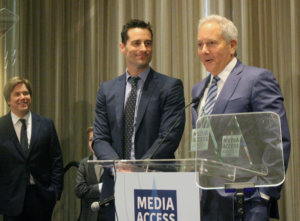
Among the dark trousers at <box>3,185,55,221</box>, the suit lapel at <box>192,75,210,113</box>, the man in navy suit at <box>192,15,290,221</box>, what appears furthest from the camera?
the dark trousers at <box>3,185,55,221</box>

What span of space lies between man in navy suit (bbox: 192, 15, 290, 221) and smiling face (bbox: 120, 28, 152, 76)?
0.53 metres

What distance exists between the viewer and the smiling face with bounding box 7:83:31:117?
479cm

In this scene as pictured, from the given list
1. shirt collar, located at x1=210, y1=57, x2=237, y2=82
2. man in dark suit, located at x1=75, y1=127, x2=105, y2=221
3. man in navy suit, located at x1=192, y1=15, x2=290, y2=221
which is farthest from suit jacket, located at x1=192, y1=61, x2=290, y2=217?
man in dark suit, located at x1=75, y1=127, x2=105, y2=221

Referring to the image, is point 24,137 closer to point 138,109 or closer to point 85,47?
point 85,47

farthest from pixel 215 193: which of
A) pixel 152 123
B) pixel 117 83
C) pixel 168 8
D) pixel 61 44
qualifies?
pixel 61 44

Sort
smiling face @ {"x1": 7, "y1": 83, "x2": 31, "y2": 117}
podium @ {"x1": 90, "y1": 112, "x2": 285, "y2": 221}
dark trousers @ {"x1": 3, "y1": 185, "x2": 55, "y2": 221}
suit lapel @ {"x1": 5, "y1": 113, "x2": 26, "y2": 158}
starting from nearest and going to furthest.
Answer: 1. podium @ {"x1": 90, "y1": 112, "x2": 285, "y2": 221}
2. dark trousers @ {"x1": 3, "y1": 185, "x2": 55, "y2": 221}
3. suit lapel @ {"x1": 5, "y1": 113, "x2": 26, "y2": 158}
4. smiling face @ {"x1": 7, "y1": 83, "x2": 31, "y2": 117}

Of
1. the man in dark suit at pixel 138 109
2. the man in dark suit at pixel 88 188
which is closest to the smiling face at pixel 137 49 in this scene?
the man in dark suit at pixel 138 109

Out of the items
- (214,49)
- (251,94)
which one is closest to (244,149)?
(251,94)

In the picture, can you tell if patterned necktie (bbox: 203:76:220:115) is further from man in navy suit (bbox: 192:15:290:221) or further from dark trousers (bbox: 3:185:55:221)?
dark trousers (bbox: 3:185:55:221)

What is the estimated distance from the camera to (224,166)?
197 centimetres

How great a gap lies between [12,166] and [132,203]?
2751mm

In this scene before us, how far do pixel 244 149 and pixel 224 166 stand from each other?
0.38 feet

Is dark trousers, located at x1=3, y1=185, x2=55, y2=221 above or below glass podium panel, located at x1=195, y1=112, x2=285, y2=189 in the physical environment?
below

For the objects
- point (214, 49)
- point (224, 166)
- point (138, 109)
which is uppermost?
point (214, 49)
